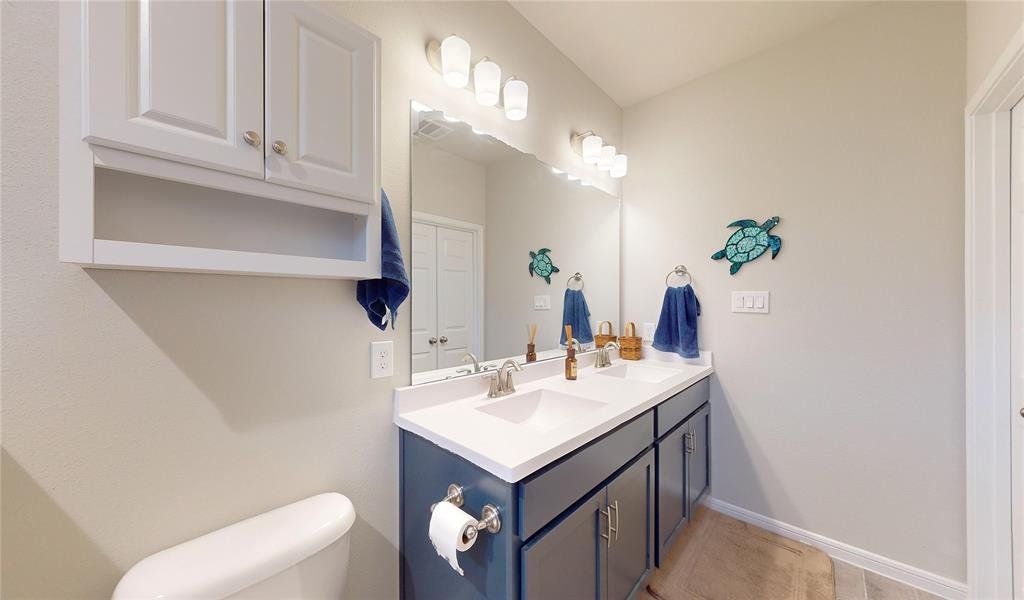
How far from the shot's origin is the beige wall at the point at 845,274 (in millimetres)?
1480

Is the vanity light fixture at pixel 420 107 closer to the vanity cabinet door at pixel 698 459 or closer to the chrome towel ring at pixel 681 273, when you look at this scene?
the chrome towel ring at pixel 681 273

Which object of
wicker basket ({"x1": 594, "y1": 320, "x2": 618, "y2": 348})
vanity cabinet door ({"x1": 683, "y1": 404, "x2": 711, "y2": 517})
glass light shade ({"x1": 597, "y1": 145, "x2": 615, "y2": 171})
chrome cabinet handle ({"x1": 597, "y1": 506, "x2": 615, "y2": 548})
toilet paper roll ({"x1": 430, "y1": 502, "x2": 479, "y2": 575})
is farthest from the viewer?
wicker basket ({"x1": 594, "y1": 320, "x2": 618, "y2": 348})

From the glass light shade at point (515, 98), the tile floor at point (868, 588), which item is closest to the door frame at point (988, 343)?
the tile floor at point (868, 588)

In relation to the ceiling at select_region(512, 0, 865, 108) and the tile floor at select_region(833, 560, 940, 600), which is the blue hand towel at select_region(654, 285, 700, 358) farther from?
the ceiling at select_region(512, 0, 865, 108)

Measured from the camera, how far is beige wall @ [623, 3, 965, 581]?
1.48 meters

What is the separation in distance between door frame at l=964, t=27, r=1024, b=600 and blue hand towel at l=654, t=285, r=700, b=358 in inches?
38.7

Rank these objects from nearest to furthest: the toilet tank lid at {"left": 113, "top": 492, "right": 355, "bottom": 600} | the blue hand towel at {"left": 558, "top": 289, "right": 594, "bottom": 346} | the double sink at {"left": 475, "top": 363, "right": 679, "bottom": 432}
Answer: the toilet tank lid at {"left": 113, "top": 492, "right": 355, "bottom": 600} → the double sink at {"left": 475, "top": 363, "right": 679, "bottom": 432} → the blue hand towel at {"left": 558, "top": 289, "right": 594, "bottom": 346}

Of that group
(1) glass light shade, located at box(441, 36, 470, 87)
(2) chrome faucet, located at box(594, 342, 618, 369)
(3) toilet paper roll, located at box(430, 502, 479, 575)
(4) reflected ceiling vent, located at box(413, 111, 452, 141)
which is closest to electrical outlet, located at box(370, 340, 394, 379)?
(3) toilet paper roll, located at box(430, 502, 479, 575)

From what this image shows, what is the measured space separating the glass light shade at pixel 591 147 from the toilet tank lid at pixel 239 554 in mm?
1955

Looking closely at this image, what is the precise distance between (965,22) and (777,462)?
2.03 meters

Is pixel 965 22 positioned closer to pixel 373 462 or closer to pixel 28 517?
pixel 373 462

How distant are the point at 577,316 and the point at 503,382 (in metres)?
0.76

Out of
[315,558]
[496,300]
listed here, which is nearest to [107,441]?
[315,558]

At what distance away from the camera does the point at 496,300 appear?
161 centimetres
